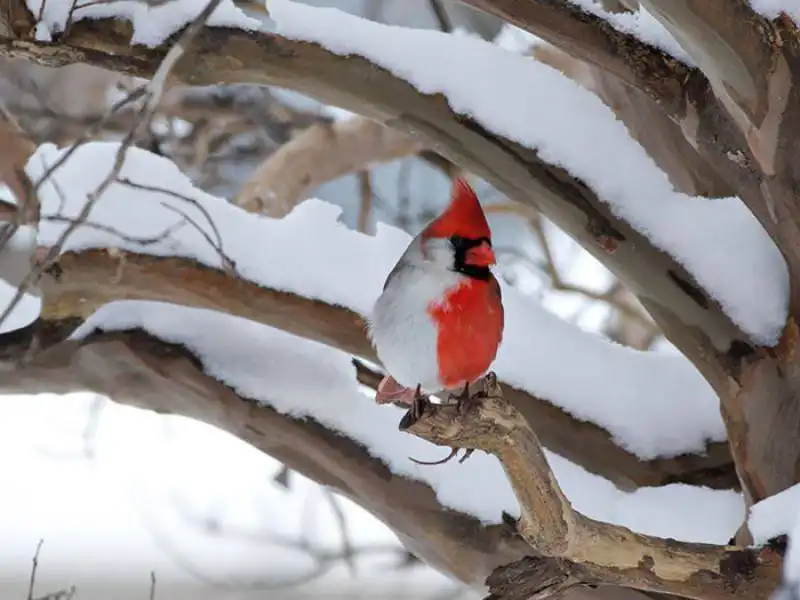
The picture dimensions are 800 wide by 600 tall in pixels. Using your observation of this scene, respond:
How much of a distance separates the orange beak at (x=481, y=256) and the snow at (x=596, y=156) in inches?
12.7

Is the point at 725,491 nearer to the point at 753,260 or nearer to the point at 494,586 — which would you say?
the point at 753,260

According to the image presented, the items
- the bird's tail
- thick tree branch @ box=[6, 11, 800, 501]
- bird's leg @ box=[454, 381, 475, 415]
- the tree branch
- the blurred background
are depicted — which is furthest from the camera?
the blurred background

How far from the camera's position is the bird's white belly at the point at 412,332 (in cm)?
73

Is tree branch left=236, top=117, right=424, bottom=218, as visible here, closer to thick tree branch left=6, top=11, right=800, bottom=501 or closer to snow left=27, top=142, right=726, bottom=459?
snow left=27, top=142, right=726, bottom=459

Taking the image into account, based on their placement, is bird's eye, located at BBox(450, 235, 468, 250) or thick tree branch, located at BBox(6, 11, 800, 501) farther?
thick tree branch, located at BBox(6, 11, 800, 501)

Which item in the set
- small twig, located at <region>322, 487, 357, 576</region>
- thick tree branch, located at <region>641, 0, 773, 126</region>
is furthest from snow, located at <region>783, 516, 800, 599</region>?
small twig, located at <region>322, 487, 357, 576</region>

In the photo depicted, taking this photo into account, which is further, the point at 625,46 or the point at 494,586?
the point at 625,46

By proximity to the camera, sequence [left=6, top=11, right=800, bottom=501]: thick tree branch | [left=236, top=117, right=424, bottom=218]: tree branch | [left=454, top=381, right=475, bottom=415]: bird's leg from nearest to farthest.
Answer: [left=454, top=381, right=475, bottom=415]: bird's leg < [left=6, top=11, right=800, bottom=501]: thick tree branch < [left=236, top=117, right=424, bottom=218]: tree branch

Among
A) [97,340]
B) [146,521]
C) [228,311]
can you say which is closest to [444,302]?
[228,311]

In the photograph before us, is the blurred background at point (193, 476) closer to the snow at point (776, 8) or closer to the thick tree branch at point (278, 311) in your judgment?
the thick tree branch at point (278, 311)

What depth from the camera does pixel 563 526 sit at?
0.74 metres

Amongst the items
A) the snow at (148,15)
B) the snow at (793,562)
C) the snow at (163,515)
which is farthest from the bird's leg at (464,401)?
the snow at (163,515)

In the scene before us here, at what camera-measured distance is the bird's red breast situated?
0.73 meters

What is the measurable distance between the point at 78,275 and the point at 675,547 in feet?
2.24
